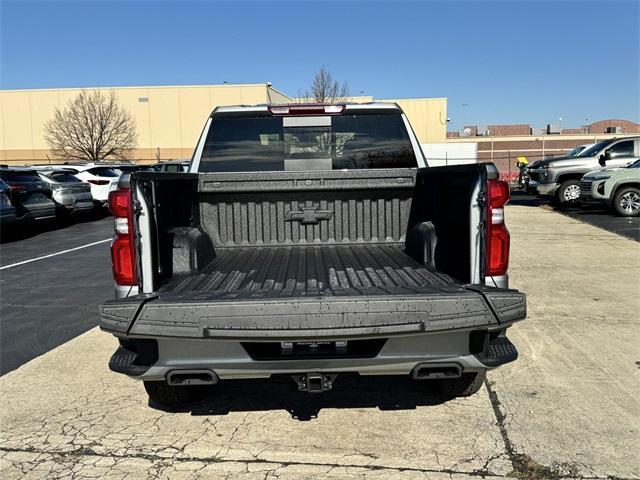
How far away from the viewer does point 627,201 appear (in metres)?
15.1

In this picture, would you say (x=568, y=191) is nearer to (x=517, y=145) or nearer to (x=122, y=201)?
(x=122, y=201)

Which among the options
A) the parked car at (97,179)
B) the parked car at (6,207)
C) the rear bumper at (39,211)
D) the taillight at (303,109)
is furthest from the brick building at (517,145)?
the taillight at (303,109)

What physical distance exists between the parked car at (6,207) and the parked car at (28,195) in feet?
0.78

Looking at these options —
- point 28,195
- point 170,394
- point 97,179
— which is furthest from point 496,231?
point 97,179

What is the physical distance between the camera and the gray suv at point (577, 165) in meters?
16.8

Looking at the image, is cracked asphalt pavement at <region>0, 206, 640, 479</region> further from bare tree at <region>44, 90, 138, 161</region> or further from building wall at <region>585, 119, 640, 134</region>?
building wall at <region>585, 119, 640, 134</region>

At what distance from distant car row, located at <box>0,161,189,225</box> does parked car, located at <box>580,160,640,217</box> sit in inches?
431

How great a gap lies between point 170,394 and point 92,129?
163 feet

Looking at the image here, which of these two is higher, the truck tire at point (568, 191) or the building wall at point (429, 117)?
the building wall at point (429, 117)

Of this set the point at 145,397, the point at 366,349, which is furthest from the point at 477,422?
the point at 145,397

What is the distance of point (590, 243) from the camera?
1102 cm

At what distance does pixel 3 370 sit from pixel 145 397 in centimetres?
149

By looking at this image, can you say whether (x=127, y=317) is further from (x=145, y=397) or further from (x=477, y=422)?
(x=477, y=422)

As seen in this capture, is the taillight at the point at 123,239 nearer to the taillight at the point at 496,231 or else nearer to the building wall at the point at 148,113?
the taillight at the point at 496,231
